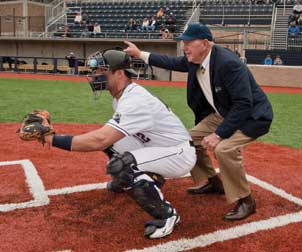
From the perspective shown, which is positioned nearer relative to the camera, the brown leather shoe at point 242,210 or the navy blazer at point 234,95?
the navy blazer at point 234,95

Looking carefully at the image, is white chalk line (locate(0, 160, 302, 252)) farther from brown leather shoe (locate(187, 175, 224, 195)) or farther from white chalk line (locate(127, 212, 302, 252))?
brown leather shoe (locate(187, 175, 224, 195))

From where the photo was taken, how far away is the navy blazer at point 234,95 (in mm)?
3352

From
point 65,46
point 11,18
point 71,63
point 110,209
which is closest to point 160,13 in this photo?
point 65,46

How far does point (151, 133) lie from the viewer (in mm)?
Result: 3357

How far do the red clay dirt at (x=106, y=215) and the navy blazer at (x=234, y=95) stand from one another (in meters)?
0.80

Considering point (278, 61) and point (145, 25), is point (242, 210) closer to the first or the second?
point (278, 61)

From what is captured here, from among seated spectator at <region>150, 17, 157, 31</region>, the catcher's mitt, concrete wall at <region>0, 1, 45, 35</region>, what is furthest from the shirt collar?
concrete wall at <region>0, 1, 45, 35</region>

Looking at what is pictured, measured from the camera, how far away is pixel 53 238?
122 inches

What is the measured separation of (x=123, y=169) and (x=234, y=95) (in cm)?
108

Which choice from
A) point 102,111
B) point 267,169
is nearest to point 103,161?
point 267,169

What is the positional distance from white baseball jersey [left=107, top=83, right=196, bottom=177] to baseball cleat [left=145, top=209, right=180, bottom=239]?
0.38 m

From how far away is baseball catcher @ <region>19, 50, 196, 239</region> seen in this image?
302 centimetres

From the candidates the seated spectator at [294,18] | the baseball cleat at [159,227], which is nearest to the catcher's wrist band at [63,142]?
the baseball cleat at [159,227]

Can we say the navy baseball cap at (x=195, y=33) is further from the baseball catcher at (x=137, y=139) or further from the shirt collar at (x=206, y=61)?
the baseball catcher at (x=137, y=139)
